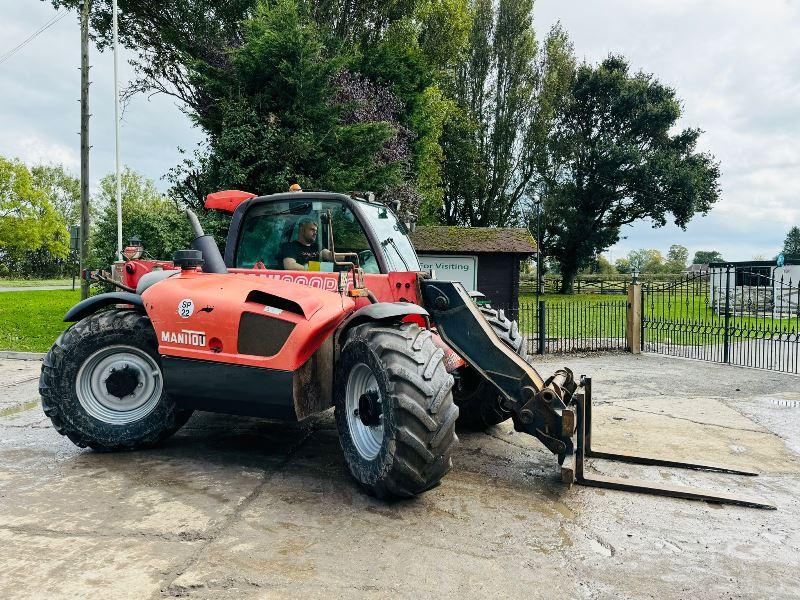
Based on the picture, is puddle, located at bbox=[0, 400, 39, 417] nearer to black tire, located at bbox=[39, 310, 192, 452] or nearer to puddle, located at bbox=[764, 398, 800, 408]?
black tire, located at bbox=[39, 310, 192, 452]

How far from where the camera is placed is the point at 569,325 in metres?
14.0

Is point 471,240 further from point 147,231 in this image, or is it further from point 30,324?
point 30,324

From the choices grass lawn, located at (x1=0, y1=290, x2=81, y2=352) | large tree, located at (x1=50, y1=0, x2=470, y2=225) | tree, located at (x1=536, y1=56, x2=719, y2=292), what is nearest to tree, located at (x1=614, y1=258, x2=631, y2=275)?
tree, located at (x1=536, y1=56, x2=719, y2=292)

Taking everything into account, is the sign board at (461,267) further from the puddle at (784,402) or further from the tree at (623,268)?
the tree at (623,268)

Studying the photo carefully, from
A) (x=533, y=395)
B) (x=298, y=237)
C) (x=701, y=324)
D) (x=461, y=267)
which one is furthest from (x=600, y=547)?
(x=461, y=267)

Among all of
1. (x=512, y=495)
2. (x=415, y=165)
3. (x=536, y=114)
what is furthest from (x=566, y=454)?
(x=536, y=114)

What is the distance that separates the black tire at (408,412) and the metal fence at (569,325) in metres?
9.74

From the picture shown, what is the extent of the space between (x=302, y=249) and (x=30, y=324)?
15.1 meters

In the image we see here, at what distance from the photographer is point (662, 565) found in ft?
10.6

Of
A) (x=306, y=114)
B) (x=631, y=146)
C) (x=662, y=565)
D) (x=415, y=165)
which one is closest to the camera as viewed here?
(x=662, y=565)

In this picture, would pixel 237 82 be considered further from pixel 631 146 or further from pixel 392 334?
pixel 631 146

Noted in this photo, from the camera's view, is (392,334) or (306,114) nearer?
(392,334)

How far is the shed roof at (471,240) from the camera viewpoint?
14297 millimetres

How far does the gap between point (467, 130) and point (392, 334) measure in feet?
104
